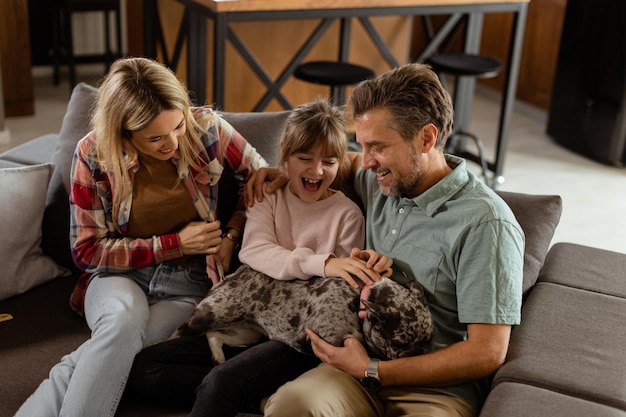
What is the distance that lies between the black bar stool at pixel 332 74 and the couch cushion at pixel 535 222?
1.84m

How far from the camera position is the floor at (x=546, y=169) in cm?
410

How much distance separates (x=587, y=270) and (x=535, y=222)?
0.20 metres

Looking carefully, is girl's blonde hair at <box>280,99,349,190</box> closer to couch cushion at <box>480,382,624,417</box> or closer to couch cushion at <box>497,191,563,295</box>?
couch cushion at <box>497,191,563,295</box>

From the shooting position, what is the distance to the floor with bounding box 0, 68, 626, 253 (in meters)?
4.10

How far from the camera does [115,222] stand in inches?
85.4

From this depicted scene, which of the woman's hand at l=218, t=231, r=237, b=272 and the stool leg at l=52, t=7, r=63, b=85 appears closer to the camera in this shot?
the woman's hand at l=218, t=231, r=237, b=272

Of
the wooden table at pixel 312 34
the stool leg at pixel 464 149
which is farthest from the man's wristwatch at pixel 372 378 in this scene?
the stool leg at pixel 464 149

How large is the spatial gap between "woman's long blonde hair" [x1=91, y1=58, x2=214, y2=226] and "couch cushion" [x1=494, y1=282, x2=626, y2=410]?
991mm

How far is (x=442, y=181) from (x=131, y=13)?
4.24m

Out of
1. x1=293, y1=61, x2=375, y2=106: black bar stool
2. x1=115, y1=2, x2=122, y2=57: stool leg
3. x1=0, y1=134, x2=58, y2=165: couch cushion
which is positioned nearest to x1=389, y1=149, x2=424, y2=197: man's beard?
x1=0, y1=134, x2=58, y2=165: couch cushion

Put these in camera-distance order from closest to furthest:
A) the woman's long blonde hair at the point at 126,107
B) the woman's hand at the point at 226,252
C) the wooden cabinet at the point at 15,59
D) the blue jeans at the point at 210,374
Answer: the blue jeans at the point at 210,374 < the woman's long blonde hair at the point at 126,107 < the woman's hand at the point at 226,252 < the wooden cabinet at the point at 15,59

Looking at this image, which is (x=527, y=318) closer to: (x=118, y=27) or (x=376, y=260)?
(x=376, y=260)

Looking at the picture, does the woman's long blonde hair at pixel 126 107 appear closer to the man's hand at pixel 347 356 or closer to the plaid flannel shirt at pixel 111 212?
the plaid flannel shirt at pixel 111 212

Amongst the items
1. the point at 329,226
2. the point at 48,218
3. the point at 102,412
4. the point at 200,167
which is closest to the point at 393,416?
the point at 329,226
